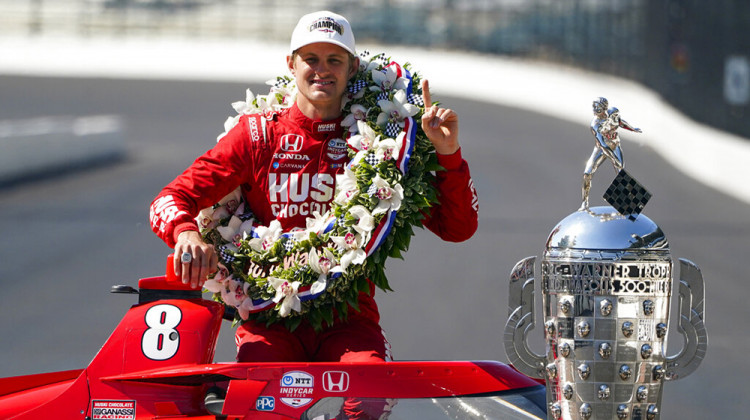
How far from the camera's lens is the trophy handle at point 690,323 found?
354cm

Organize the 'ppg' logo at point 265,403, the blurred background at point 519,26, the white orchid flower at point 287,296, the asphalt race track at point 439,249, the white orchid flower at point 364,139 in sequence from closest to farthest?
the 'ppg' logo at point 265,403, the white orchid flower at point 287,296, the white orchid flower at point 364,139, the asphalt race track at point 439,249, the blurred background at point 519,26

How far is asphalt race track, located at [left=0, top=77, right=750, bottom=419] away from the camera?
827 cm

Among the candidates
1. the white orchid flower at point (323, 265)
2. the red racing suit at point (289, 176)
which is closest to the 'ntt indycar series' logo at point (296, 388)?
the white orchid flower at point (323, 265)

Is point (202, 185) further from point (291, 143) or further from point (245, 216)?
point (291, 143)

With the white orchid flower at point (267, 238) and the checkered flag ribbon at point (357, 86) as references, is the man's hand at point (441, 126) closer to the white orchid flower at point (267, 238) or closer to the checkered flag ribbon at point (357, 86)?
the checkered flag ribbon at point (357, 86)

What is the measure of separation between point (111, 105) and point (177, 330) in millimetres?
22889

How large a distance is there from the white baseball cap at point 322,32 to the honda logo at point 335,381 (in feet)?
4.60

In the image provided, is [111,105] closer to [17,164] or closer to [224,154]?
[17,164]

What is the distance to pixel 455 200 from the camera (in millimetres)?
4383

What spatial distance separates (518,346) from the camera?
3.70 metres

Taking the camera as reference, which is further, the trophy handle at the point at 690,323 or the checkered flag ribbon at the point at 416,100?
the checkered flag ribbon at the point at 416,100

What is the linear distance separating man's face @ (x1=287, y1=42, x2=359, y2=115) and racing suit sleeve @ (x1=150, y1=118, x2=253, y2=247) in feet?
1.13

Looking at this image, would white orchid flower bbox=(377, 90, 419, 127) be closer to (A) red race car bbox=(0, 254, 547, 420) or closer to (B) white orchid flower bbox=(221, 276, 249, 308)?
(B) white orchid flower bbox=(221, 276, 249, 308)

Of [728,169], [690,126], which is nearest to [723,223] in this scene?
[728,169]
